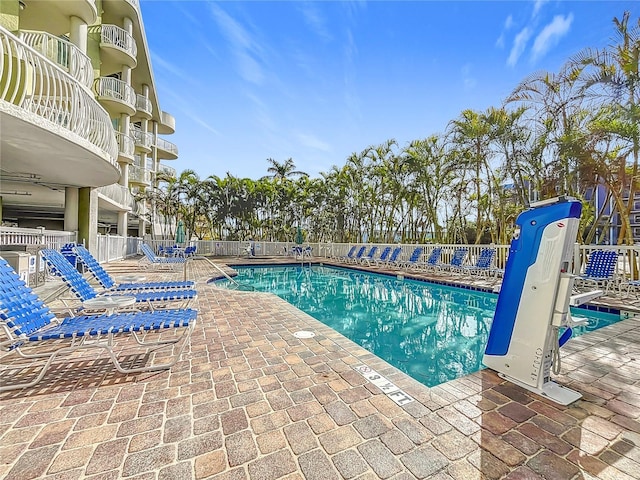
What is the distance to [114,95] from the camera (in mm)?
13930

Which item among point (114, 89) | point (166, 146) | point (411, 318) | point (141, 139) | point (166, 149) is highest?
point (166, 146)

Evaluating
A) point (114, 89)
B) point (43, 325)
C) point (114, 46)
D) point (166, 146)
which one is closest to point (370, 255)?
point (43, 325)

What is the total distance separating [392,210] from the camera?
714 inches

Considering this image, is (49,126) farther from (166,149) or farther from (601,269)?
(166,149)

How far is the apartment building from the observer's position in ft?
16.2

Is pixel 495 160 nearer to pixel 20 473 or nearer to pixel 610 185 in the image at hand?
pixel 610 185

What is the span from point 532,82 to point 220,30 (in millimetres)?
9485

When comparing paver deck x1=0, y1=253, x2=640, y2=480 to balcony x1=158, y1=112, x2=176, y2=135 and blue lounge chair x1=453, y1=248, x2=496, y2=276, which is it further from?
balcony x1=158, y1=112, x2=176, y2=135

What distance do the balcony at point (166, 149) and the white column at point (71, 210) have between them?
16.2 metres

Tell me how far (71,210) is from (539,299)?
1195 centimetres

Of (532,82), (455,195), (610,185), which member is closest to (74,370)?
(610,185)

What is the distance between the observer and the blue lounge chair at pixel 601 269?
6.77 meters

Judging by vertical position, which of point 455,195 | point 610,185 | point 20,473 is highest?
point 455,195

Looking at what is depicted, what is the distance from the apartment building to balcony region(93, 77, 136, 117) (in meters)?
0.04
